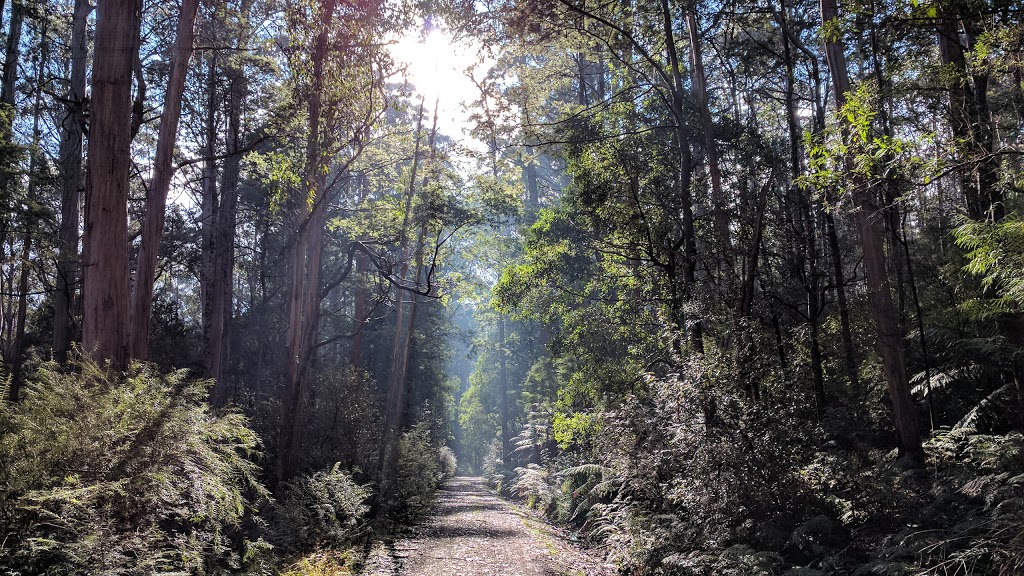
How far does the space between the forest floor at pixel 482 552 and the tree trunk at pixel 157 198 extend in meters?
4.69

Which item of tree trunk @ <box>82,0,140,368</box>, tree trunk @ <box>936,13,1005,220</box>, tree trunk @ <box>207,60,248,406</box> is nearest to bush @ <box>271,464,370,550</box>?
tree trunk @ <box>82,0,140,368</box>

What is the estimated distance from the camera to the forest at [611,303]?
18.5 feet

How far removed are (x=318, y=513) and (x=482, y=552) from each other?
123 inches

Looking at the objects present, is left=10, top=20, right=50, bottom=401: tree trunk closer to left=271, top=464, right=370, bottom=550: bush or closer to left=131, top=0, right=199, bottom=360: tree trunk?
left=131, top=0, right=199, bottom=360: tree trunk

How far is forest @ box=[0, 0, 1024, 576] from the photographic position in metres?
5.64

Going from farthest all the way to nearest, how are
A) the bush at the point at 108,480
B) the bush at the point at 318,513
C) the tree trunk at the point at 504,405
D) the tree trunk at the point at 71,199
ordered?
the tree trunk at the point at 504,405
the tree trunk at the point at 71,199
the bush at the point at 318,513
the bush at the point at 108,480

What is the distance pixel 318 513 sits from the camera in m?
11.1

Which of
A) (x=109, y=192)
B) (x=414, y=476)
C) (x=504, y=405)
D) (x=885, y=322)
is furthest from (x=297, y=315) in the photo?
(x=504, y=405)

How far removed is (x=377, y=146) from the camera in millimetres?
22562

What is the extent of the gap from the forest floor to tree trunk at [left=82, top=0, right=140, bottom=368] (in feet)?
15.7

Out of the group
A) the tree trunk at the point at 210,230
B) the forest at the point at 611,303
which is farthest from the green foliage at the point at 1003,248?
the tree trunk at the point at 210,230

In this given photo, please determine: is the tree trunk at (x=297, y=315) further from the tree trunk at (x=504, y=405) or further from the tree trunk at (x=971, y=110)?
the tree trunk at (x=504, y=405)

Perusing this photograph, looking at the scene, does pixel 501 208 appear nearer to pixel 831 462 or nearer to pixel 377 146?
pixel 377 146

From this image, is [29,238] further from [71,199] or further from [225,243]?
[225,243]
